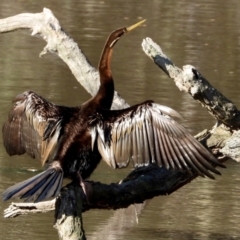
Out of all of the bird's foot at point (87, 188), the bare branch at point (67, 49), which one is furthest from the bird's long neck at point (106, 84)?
the bare branch at point (67, 49)

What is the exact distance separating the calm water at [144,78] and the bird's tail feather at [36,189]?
51.7 inches

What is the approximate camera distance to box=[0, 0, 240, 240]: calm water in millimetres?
6582

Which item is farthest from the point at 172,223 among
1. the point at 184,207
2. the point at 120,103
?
the point at 120,103

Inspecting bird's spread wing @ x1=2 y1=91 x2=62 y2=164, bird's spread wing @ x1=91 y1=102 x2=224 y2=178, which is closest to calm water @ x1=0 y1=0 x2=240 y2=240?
bird's spread wing @ x1=2 y1=91 x2=62 y2=164

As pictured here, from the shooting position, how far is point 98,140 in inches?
208

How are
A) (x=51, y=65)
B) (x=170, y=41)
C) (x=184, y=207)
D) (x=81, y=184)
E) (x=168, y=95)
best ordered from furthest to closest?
(x=170, y=41), (x=51, y=65), (x=168, y=95), (x=184, y=207), (x=81, y=184)

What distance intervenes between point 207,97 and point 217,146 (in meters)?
0.45

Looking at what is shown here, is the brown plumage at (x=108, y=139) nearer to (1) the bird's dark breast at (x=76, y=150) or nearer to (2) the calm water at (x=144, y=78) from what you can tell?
(1) the bird's dark breast at (x=76, y=150)

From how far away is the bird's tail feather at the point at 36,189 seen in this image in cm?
489

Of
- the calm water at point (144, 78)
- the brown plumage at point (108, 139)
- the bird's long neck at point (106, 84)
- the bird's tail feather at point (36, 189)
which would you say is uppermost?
the bird's long neck at point (106, 84)

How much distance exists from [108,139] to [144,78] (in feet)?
17.2

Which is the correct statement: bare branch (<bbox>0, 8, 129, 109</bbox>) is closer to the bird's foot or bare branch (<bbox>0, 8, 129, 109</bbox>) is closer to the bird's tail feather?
the bird's foot

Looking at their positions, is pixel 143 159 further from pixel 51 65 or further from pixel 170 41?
pixel 170 41

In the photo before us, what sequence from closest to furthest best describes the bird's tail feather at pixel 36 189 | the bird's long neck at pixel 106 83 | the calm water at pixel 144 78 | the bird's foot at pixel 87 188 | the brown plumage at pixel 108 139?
the bird's tail feather at pixel 36 189 < the bird's foot at pixel 87 188 < the brown plumage at pixel 108 139 < the bird's long neck at pixel 106 83 < the calm water at pixel 144 78
